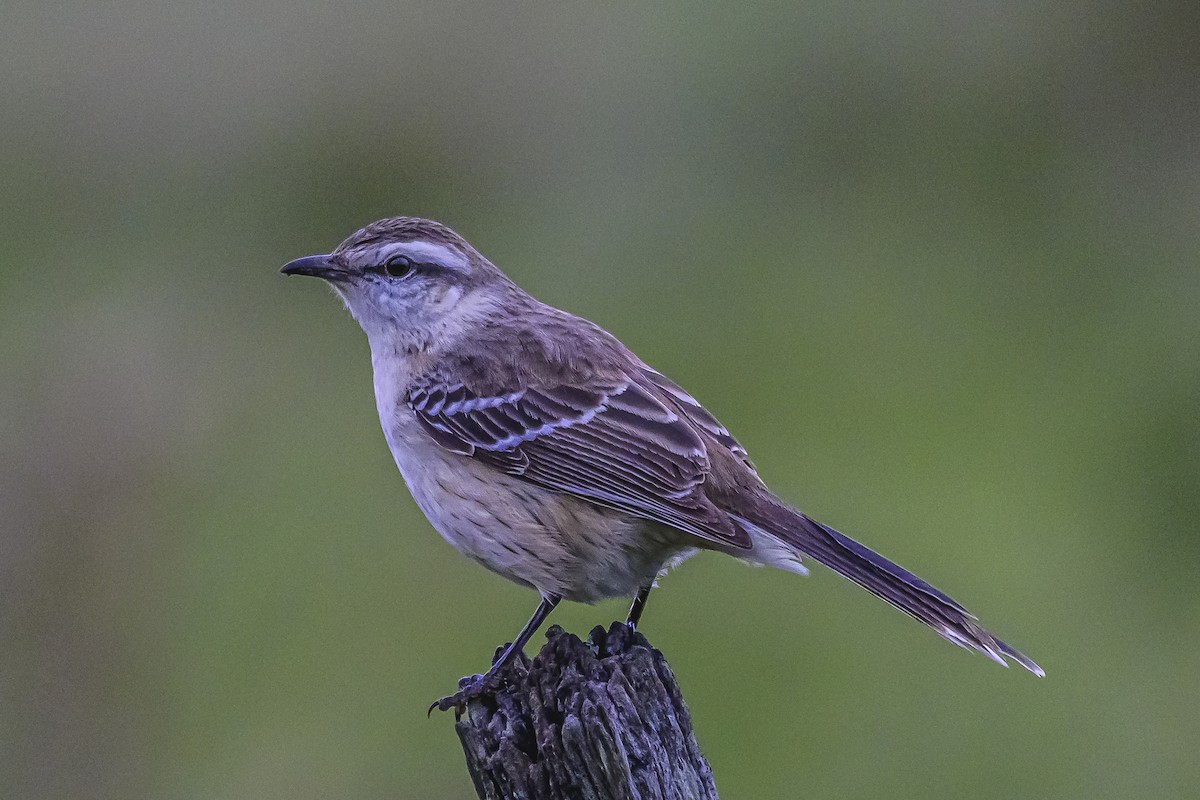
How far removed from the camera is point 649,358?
1029 centimetres

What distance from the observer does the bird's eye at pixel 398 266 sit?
5.78 metres

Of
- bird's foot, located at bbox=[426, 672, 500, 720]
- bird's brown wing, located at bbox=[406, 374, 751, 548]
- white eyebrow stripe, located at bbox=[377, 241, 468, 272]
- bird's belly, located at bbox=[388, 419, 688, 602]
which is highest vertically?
white eyebrow stripe, located at bbox=[377, 241, 468, 272]

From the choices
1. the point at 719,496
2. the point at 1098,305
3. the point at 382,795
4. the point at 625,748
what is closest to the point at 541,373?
the point at 719,496

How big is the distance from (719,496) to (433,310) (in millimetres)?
1644

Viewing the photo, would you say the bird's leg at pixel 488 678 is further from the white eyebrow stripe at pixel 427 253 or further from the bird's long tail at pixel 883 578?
the white eyebrow stripe at pixel 427 253

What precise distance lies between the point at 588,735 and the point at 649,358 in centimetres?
678

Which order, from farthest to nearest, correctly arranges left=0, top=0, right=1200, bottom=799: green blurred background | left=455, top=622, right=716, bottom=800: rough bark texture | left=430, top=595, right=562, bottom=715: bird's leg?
left=0, top=0, right=1200, bottom=799: green blurred background → left=430, top=595, right=562, bottom=715: bird's leg → left=455, top=622, right=716, bottom=800: rough bark texture

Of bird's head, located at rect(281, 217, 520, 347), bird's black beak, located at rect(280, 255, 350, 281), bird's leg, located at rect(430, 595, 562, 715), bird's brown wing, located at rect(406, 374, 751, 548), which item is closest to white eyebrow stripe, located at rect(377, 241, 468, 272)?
bird's head, located at rect(281, 217, 520, 347)

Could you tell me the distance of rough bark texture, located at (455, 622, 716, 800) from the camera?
142 inches

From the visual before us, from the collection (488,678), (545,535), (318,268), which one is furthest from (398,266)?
(488,678)

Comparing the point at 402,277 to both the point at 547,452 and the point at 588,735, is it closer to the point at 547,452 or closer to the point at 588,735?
the point at 547,452

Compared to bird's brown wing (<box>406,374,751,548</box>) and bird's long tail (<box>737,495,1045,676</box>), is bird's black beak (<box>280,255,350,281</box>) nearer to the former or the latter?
bird's brown wing (<box>406,374,751,548</box>)

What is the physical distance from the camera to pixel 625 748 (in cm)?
361

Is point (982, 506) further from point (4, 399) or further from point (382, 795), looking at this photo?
point (4, 399)
